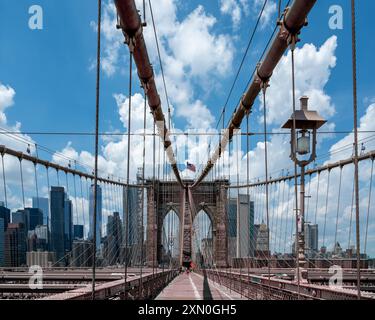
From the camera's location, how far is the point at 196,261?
154 feet

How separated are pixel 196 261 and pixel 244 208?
13158 mm

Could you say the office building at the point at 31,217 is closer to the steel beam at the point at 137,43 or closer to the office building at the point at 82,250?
the office building at the point at 82,250

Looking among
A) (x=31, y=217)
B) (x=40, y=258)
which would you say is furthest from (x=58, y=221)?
(x=31, y=217)

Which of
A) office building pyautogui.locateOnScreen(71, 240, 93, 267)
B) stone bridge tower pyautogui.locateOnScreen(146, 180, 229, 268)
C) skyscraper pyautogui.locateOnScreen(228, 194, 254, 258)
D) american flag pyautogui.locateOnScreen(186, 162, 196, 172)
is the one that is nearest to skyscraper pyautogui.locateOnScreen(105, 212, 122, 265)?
office building pyautogui.locateOnScreen(71, 240, 93, 267)

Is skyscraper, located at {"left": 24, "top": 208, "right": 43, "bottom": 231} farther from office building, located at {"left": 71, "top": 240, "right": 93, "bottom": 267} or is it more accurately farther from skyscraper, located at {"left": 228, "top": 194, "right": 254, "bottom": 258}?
skyscraper, located at {"left": 228, "top": 194, "right": 254, "bottom": 258}

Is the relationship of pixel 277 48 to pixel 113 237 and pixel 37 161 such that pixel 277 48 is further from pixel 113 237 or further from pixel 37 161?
pixel 113 237

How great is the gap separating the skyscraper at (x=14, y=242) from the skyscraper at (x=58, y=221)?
172 centimetres

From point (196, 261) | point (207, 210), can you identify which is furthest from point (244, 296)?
point (207, 210)

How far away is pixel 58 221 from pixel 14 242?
6.83 metres

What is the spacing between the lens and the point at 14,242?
19.4 m

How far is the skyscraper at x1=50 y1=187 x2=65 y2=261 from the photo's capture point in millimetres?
22561

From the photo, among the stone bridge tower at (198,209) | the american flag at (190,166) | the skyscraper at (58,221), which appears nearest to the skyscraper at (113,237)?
the skyscraper at (58,221)

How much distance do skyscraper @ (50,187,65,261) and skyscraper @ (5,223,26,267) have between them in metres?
1.72
